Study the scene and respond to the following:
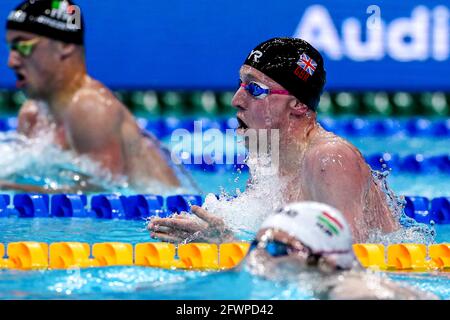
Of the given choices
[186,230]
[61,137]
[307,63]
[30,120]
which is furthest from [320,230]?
[30,120]

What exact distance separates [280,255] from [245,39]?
243 inches

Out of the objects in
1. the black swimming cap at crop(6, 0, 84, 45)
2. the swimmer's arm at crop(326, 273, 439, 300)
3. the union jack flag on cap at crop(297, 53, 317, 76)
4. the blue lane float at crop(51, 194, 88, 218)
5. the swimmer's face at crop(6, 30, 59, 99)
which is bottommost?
the swimmer's arm at crop(326, 273, 439, 300)

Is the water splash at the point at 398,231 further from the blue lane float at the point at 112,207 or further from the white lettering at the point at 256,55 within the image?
the blue lane float at the point at 112,207

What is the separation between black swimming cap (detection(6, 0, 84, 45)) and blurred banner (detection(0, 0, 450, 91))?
267 cm

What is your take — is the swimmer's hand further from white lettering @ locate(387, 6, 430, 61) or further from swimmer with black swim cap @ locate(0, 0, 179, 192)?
white lettering @ locate(387, 6, 430, 61)

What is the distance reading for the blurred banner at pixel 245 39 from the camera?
27.2 feet

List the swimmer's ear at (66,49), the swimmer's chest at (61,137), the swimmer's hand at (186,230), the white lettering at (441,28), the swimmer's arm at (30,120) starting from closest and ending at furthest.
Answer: the swimmer's hand at (186,230) < the swimmer's ear at (66,49) < the swimmer's chest at (61,137) < the swimmer's arm at (30,120) < the white lettering at (441,28)

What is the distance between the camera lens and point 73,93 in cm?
585

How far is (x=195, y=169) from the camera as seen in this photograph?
7.31 meters

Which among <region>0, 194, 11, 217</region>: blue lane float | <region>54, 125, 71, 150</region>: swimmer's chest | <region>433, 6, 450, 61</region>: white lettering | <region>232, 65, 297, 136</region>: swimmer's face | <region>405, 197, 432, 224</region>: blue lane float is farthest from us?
<region>433, 6, 450, 61</region>: white lettering

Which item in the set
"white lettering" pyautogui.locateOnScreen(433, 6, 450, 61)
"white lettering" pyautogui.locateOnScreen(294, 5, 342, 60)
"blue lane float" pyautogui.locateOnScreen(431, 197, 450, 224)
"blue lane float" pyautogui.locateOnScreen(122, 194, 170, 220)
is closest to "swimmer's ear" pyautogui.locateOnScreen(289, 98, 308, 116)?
"blue lane float" pyautogui.locateOnScreen(122, 194, 170, 220)

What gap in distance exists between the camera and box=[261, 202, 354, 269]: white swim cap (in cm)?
247

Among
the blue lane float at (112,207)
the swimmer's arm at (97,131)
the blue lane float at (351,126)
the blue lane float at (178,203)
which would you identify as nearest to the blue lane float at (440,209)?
the blue lane float at (112,207)
